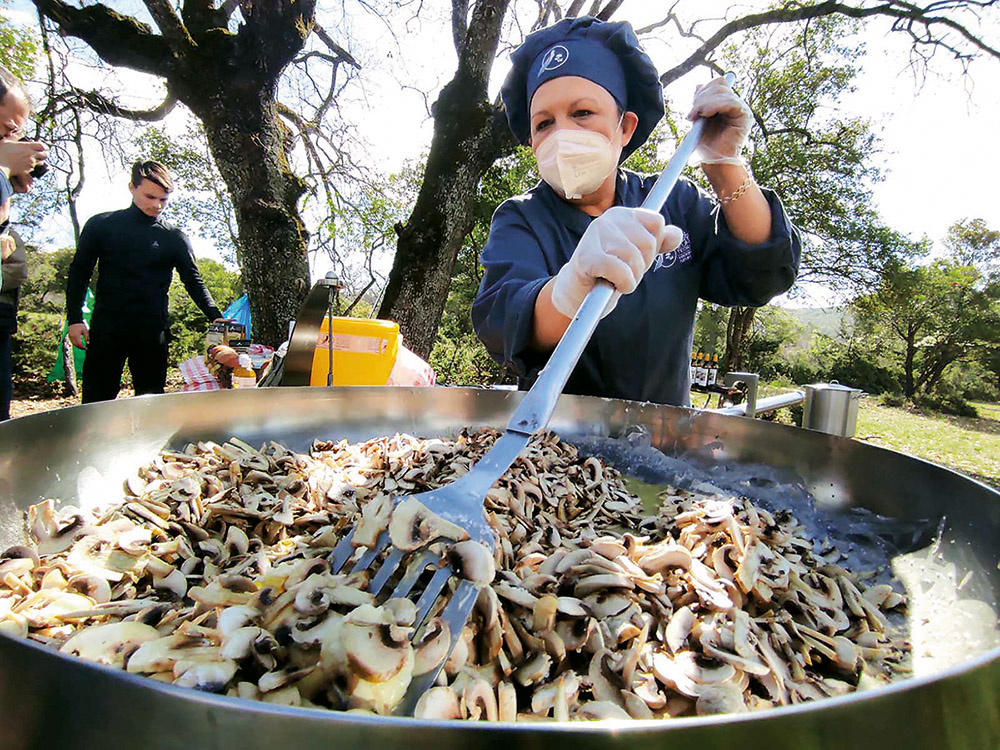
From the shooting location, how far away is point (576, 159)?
1.28 m

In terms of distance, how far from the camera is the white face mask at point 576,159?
1260 mm

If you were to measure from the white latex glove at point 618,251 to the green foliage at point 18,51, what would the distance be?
24.2ft

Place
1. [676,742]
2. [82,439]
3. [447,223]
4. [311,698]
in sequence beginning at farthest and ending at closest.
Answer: [447,223] → [82,439] → [311,698] → [676,742]

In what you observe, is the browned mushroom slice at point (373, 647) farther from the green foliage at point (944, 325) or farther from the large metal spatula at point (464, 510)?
the green foliage at point (944, 325)

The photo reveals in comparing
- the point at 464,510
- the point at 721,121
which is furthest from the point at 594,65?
the point at 464,510

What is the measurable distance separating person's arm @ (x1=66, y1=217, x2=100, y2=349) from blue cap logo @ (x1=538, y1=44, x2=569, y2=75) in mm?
2632

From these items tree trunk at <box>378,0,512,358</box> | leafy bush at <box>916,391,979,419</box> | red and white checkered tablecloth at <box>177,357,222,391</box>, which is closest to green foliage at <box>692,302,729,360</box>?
leafy bush at <box>916,391,979,419</box>

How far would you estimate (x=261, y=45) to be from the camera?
397 centimetres

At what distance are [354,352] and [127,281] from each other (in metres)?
1.82

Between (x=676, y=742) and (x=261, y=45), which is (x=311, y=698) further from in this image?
(x=261, y=45)

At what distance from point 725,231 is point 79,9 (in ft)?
16.0

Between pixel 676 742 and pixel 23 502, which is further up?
pixel 676 742

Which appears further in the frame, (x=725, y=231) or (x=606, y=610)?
(x=725, y=231)

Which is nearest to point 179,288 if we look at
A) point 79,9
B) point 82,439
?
point 79,9
